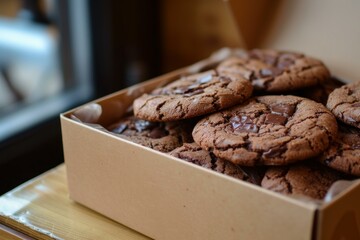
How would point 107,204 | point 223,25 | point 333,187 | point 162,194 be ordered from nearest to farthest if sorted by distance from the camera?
1. point 333,187
2. point 162,194
3. point 107,204
4. point 223,25

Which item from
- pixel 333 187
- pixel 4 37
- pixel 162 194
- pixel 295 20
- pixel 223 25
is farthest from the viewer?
pixel 4 37

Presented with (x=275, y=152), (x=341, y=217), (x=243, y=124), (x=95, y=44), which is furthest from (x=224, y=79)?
(x=95, y=44)

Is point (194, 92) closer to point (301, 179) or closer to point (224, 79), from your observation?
point (224, 79)

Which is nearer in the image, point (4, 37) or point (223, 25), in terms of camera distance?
point (223, 25)

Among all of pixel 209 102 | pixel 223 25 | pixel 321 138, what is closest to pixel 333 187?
pixel 321 138

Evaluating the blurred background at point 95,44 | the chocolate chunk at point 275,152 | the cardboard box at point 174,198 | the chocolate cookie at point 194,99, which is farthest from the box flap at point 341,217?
the blurred background at point 95,44

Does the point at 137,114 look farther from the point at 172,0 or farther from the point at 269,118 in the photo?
the point at 172,0
